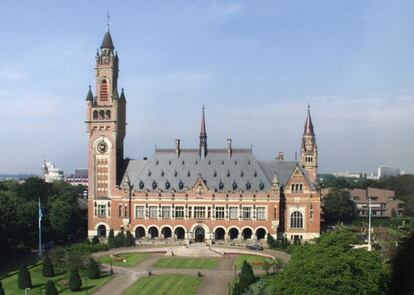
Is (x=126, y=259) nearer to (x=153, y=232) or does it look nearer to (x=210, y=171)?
(x=153, y=232)

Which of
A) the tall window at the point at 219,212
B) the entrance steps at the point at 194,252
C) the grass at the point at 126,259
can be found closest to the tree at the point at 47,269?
the grass at the point at 126,259

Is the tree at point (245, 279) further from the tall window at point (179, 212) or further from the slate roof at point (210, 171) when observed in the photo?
the tall window at point (179, 212)

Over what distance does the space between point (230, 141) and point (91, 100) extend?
29.1m

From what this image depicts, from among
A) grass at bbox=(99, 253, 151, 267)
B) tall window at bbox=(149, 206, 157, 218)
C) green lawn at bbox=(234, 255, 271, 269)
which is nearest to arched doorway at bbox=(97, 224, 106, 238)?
tall window at bbox=(149, 206, 157, 218)

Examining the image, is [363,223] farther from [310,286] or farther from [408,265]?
[408,265]

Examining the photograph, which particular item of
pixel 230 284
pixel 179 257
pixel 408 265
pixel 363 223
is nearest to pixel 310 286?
pixel 230 284

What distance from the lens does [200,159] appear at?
4072 inches

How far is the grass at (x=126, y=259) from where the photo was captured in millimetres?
78312

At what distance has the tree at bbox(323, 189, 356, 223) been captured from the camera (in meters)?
125

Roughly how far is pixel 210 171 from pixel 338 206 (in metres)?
40.1

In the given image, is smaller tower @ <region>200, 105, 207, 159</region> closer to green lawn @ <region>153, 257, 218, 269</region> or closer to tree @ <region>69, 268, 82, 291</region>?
green lawn @ <region>153, 257, 218, 269</region>

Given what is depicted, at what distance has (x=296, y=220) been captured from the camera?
325ft

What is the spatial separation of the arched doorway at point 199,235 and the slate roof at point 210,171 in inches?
328

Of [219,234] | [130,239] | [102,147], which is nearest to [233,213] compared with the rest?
[219,234]
